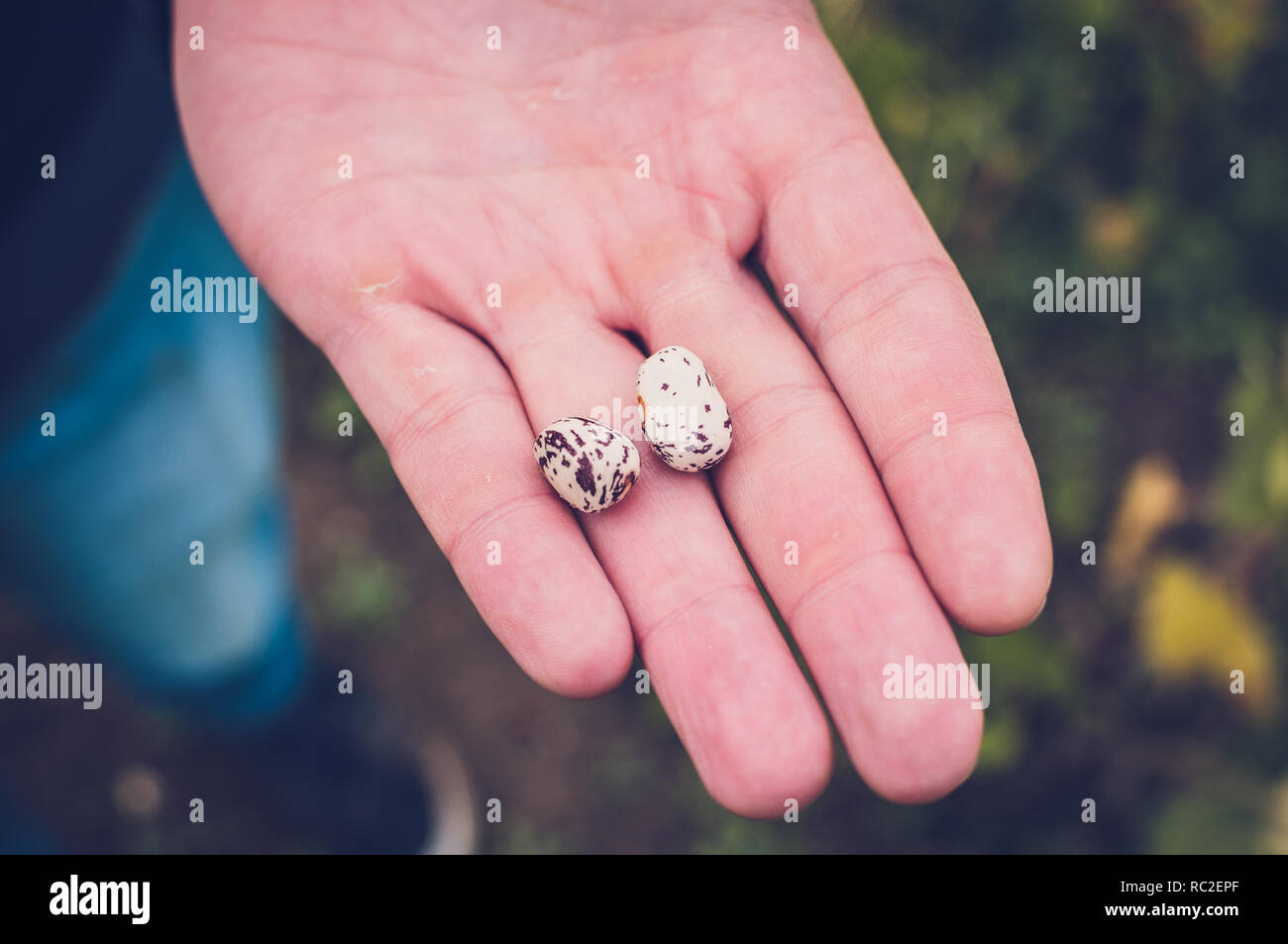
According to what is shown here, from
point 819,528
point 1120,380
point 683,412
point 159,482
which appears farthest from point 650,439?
point 1120,380

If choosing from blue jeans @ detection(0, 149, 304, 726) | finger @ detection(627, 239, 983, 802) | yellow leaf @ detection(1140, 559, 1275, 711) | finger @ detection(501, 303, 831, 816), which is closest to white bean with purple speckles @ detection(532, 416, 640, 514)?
finger @ detection(501, 303, 831, 816)

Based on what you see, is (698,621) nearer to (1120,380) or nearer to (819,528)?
(819,528)

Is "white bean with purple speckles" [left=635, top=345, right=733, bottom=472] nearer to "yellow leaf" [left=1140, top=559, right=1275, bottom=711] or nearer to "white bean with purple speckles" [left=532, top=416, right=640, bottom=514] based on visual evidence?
"white bean with purple speckles" [left=532, top=416, right=640, bottom=514]

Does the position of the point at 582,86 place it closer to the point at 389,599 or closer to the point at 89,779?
the point at 389,599

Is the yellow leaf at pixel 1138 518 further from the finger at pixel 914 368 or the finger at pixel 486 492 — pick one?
the finger at pixel 486 492

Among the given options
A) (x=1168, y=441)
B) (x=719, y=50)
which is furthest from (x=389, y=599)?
(x=1168, y=441)

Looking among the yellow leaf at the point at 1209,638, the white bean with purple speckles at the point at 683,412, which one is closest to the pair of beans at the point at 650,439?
the white bean with purple speckles at the point at 683,412

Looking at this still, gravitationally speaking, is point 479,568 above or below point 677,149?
below
